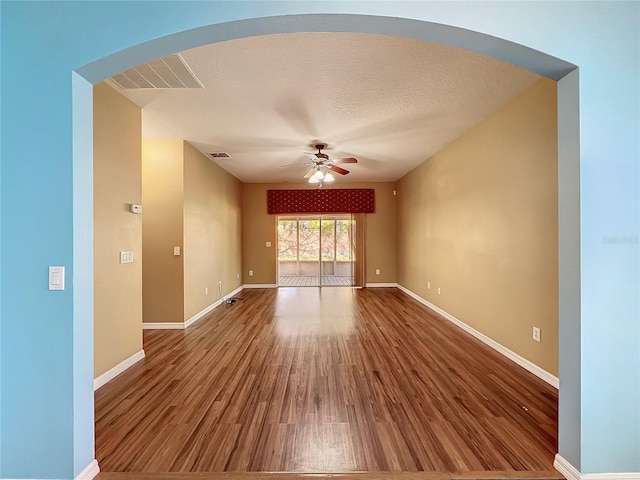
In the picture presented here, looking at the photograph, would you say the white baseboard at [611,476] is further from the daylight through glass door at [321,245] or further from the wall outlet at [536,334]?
the daylight through glass door at [321,245]

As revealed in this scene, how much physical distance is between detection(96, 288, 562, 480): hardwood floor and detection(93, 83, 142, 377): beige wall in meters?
0.37

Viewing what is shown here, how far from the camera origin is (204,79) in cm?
251

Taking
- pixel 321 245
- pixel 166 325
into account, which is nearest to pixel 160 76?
pixel 166 325

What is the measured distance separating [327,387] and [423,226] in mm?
3927

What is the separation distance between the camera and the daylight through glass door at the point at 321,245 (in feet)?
25.9

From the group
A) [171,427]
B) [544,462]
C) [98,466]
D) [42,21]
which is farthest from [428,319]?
[42,21]

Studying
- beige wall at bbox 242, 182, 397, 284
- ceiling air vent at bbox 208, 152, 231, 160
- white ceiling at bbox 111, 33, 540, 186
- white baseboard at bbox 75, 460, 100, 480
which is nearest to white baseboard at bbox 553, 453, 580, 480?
white baseboard at bbox 75, 460, 100, 480

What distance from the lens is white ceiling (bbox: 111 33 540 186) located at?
2150 millimetres

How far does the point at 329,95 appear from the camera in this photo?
2816 mm

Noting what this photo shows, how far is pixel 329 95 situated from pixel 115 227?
2.44m

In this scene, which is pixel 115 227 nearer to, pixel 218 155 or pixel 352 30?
pixel 218 155

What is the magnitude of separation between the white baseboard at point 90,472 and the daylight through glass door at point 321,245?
615 cm

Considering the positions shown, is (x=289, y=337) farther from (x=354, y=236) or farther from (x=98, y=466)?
(x=354, y=236)

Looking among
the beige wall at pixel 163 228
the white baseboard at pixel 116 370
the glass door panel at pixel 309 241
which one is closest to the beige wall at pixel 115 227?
the white baseboard at pixel 116 370
